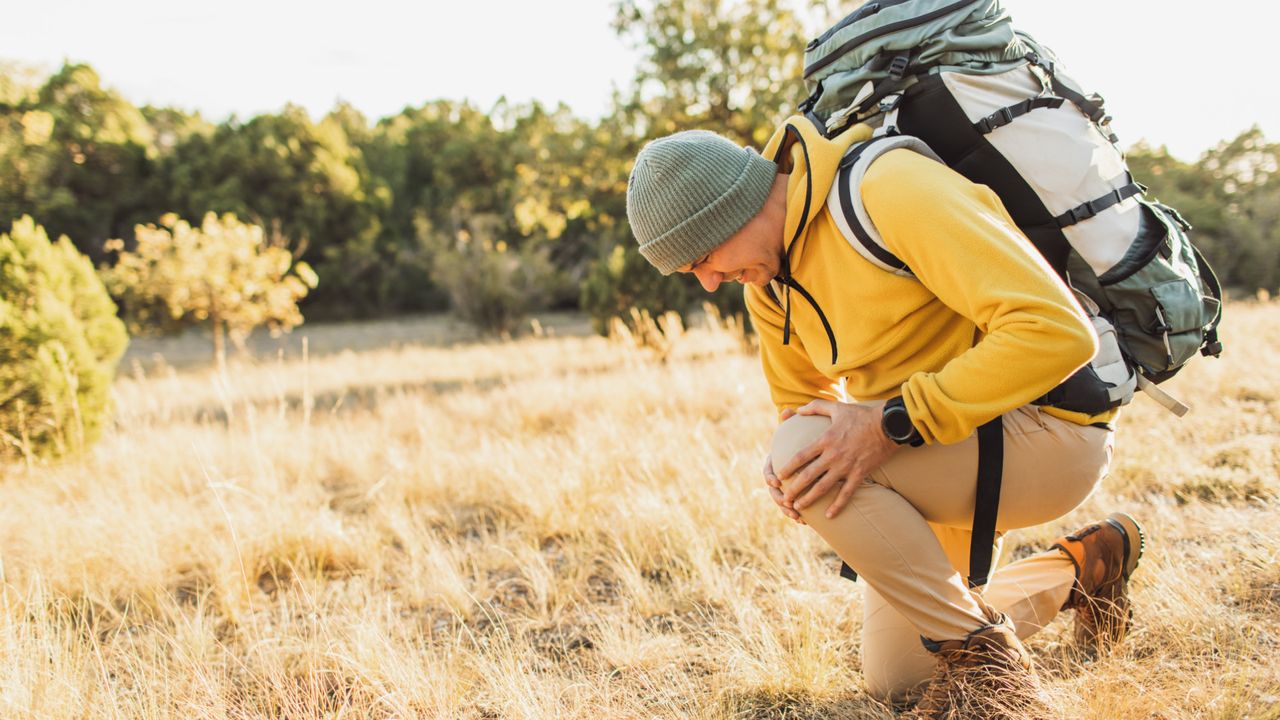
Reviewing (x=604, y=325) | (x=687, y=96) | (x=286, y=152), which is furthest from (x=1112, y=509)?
(x=286, y=152)

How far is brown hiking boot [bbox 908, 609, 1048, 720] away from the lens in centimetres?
168

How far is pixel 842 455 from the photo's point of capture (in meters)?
1.73

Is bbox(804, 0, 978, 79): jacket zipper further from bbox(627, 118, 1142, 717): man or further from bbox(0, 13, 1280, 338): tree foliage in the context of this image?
bbox(0, 13, 1280, 338): tree foliage

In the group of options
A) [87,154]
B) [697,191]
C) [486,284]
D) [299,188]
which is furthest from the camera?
[299,188]

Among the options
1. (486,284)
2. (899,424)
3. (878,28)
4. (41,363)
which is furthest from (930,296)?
(486,284)

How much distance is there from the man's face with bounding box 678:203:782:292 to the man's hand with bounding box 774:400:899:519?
366 millimetres

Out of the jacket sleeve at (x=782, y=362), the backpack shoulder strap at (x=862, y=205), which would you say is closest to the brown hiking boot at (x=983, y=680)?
the jacket sleeve at (x=782, y=362)

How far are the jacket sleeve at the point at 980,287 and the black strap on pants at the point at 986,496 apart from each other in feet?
0.66

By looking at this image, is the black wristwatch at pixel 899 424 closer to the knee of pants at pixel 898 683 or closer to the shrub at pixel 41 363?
the knee of pants at pixel 898 683

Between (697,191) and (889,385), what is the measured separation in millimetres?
649

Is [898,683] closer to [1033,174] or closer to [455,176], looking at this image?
[1033,174]

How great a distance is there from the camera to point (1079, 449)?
177 cm

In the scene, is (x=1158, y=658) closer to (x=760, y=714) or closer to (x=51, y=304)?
(x=760, y=714)

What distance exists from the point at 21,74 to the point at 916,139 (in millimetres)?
29940
